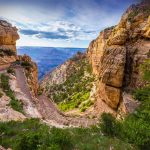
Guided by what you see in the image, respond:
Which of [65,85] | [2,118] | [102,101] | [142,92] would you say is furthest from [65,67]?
[2,118]

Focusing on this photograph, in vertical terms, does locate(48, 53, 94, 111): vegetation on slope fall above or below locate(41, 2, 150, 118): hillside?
below

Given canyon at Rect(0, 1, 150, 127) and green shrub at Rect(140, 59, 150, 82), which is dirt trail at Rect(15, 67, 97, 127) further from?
green shrub at Rect(140, 59, 150, 82)

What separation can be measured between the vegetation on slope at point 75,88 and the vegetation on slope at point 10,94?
30.7 metres

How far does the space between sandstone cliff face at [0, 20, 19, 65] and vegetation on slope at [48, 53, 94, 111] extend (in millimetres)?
19872

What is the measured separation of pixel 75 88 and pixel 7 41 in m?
36.6

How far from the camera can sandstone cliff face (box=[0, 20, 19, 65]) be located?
176ft

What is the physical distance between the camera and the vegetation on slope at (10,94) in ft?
92.7

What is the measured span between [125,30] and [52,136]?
31356 mm

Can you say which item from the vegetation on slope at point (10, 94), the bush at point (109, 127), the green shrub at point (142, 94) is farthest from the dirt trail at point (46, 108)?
the bush at point (109, 127)

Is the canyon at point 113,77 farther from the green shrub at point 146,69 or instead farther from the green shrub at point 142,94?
the green shrub at point 146,69

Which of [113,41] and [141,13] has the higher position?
[141,13]

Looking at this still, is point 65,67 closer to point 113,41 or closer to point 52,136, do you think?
point 113,41

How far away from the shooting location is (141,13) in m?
44.9

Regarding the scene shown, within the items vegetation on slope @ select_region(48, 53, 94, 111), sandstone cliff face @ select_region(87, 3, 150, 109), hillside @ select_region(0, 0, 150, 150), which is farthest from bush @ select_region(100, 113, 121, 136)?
vegetation on slope @ select_region(48, 53, 94, 111)
